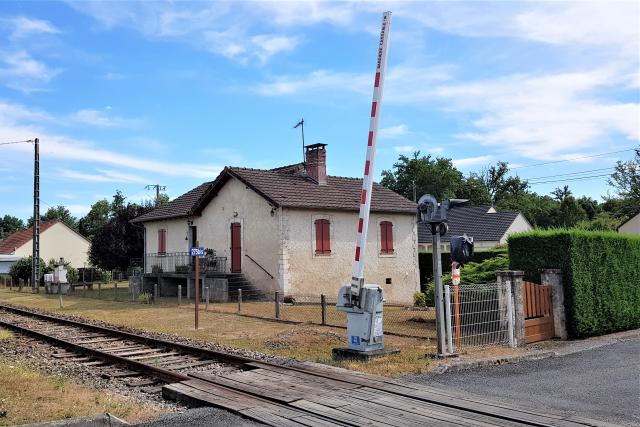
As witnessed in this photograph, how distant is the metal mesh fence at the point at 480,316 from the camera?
1077 centimetres

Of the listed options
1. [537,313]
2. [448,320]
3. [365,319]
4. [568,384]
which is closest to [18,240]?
[537,313]

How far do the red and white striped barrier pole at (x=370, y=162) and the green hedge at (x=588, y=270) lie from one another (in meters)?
5.42

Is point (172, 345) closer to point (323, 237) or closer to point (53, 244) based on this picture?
point (323, 237)

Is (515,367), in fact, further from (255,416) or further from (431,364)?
(255,416)

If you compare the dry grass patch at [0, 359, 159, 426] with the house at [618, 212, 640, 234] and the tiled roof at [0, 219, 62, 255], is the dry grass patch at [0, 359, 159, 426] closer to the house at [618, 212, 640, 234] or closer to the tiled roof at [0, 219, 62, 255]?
the house at [618, 212, 640, 234]

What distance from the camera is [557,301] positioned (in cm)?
→ 1274

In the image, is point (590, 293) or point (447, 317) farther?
point (590, 293)

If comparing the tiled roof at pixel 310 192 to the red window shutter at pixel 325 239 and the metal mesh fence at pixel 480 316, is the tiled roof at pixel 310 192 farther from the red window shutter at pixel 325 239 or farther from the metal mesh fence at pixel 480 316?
the metal mesh fence at pixel 480 316

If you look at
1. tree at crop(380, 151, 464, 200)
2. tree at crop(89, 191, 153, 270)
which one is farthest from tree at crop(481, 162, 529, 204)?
tree at crop(89, 191, 153, 270)

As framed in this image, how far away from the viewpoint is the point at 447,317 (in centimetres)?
1012

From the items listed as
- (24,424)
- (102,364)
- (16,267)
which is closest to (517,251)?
(102,364)

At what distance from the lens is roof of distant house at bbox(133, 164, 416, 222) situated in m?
24.8

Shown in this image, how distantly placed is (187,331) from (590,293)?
9.66m

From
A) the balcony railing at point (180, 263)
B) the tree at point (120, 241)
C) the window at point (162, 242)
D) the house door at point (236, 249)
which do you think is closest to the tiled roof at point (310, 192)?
the house door at point (236, 249)
